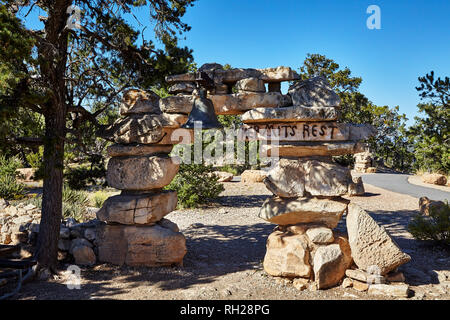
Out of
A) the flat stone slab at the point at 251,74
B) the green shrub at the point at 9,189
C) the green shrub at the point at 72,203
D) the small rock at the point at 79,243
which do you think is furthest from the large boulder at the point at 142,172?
the green shrub at the point at 9,189

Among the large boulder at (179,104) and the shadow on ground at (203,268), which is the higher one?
the large boulder at (179,104)

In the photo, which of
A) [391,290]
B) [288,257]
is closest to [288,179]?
[288,257]

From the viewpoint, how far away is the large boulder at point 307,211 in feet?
14.8

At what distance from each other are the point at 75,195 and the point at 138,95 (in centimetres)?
615

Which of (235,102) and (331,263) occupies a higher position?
(235,102)

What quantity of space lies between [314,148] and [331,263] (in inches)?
62.2

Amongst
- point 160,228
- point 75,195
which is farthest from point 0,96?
point 75,195

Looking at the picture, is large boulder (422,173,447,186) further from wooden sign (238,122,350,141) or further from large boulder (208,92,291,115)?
large boulder (208,92,291,115)

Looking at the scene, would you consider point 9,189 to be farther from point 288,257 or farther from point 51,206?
point 288,257

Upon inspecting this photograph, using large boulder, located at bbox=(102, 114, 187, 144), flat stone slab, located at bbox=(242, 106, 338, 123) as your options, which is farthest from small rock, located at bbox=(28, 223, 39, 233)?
flat stone slab, located at bbox=(242, 106, 338, 123)

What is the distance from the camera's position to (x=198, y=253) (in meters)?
6.15

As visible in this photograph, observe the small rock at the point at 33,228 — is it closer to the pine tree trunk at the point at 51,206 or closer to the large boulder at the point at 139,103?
the pine tree trunk at the point at 51,206

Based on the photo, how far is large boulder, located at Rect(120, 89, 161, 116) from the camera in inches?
208

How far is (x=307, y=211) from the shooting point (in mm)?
4531
